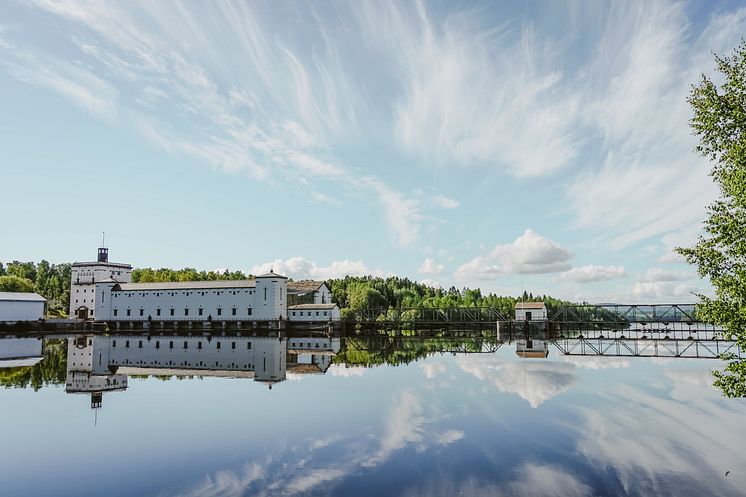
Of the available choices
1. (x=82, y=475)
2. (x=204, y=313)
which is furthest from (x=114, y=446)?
(x=204, y=313)

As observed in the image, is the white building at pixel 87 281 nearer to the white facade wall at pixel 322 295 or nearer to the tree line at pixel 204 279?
the tree line at pixel 204 279

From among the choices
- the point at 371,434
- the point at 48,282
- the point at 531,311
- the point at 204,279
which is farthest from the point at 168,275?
the point at 371,434

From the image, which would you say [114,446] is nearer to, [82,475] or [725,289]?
[82,475]

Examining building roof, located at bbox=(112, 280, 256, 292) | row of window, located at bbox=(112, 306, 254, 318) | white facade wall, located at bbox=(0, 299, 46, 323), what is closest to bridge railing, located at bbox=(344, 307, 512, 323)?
row of window, located at bbox=(112, 306, 254, 318)

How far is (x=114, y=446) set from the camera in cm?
1362

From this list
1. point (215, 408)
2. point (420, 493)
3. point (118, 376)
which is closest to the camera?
point (420, 493)

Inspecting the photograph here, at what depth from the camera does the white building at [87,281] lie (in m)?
87.6

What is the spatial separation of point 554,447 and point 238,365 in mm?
23867

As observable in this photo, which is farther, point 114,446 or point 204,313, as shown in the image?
point 204,313

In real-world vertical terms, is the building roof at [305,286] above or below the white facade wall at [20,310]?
above

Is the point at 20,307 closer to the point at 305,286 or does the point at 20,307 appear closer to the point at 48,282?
the point at 305,286

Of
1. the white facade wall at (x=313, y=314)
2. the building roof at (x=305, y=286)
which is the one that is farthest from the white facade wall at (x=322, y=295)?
the white facade wall at (x=313, y=314)

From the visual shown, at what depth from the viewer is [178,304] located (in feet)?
258

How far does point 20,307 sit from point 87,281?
54.8 feet
